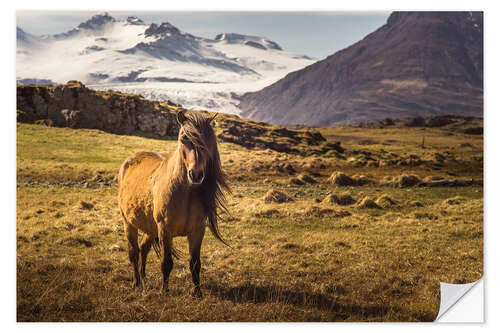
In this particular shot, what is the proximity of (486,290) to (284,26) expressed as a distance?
19.4ft

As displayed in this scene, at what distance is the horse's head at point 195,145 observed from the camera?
11.1 ft

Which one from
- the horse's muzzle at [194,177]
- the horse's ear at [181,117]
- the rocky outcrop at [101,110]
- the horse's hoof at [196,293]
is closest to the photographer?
the horse's muzzle at [194,177]

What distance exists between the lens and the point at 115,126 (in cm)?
758

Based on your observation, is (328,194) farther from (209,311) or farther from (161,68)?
(161,68)

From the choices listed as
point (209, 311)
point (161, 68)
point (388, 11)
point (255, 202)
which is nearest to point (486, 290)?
point (255, 202)

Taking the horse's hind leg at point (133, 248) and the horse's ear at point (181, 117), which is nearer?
the horse's ear at point (181, 117)

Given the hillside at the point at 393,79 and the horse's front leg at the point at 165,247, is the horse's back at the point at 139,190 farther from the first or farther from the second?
the hillside at the point at 393,79

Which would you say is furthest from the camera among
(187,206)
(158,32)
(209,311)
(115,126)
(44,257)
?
(115,126)

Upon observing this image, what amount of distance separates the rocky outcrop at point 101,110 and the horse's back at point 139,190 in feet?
6.31

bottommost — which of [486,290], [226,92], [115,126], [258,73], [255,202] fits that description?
[486,290]

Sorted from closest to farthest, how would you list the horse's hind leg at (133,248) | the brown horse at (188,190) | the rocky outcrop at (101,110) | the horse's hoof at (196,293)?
the brown horse at (188,190) → the horse's hoof at (196,293) → the horse's hind leg at (133,248) → the rocky outcrop at (101,110)

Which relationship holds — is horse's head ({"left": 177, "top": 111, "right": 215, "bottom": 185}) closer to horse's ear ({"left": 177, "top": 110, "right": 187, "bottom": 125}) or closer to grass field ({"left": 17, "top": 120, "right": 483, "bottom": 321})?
horse's ear ({"left": 177, "top": 110, "right": 187, "bottom": 125})

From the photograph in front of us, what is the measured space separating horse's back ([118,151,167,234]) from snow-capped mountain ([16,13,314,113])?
2250 millimetres

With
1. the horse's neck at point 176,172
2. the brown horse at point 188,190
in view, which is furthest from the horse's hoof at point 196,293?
the horse's neck at point 176,172
